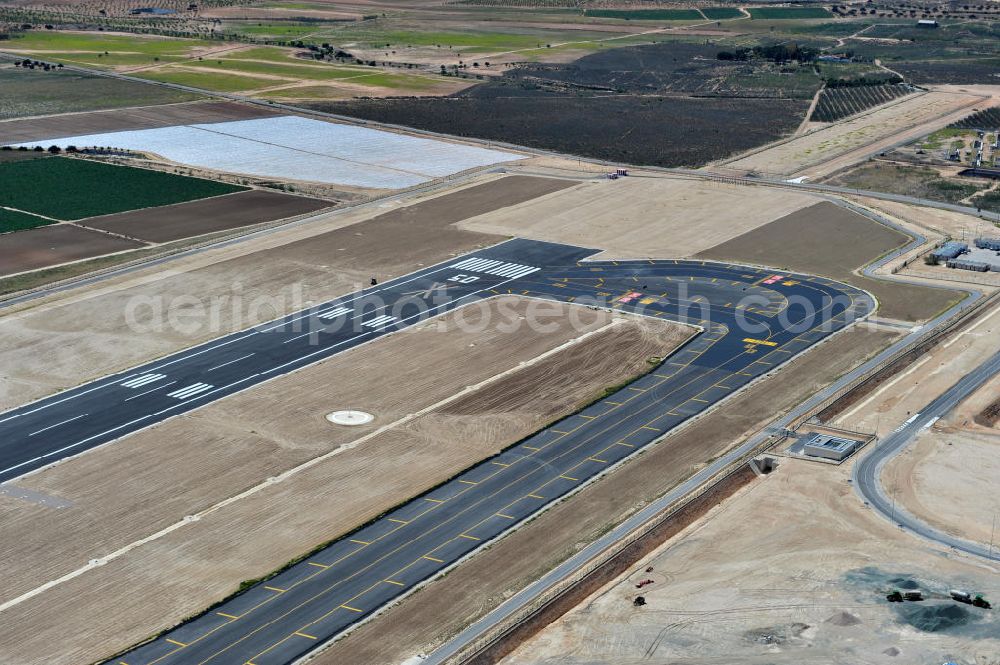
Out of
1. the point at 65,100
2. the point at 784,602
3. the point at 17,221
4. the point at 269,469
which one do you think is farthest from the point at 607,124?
the point at 784,602

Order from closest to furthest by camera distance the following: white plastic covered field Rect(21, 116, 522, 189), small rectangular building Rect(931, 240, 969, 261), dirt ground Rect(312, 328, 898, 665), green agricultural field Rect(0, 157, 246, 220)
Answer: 1. dirt ground Rect(312, 328, 898, 665)
2. small rectangular building Rect(931, 240, 969, 261)
3. green agricultural field Rect(0, 157, 246, 220)
4. white plastic covered field Rect(21, 116, 522, 189)

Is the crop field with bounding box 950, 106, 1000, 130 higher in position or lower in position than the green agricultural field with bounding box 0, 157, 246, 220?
higher

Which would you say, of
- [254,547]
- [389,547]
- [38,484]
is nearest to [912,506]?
[389,547]

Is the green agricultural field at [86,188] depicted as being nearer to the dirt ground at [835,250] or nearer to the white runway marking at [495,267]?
the white runway marking at [495,267]

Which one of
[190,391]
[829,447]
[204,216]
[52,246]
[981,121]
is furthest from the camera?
[981,121]

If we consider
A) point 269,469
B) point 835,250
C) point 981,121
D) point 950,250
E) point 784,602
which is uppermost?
point 981,121

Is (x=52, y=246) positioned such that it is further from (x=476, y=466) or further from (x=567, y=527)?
(x=567, y=527)

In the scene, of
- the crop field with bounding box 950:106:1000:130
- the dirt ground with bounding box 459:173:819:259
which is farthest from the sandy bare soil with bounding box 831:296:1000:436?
the crop field with bounding box 950:106:1000:130

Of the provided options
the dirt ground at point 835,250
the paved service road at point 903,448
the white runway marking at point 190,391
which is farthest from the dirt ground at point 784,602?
the dirt ground at point 835,250

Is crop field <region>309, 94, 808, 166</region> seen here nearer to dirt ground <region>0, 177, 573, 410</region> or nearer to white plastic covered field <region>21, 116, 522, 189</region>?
white plastic covered field <region>21, 116, 522, 189</region>
